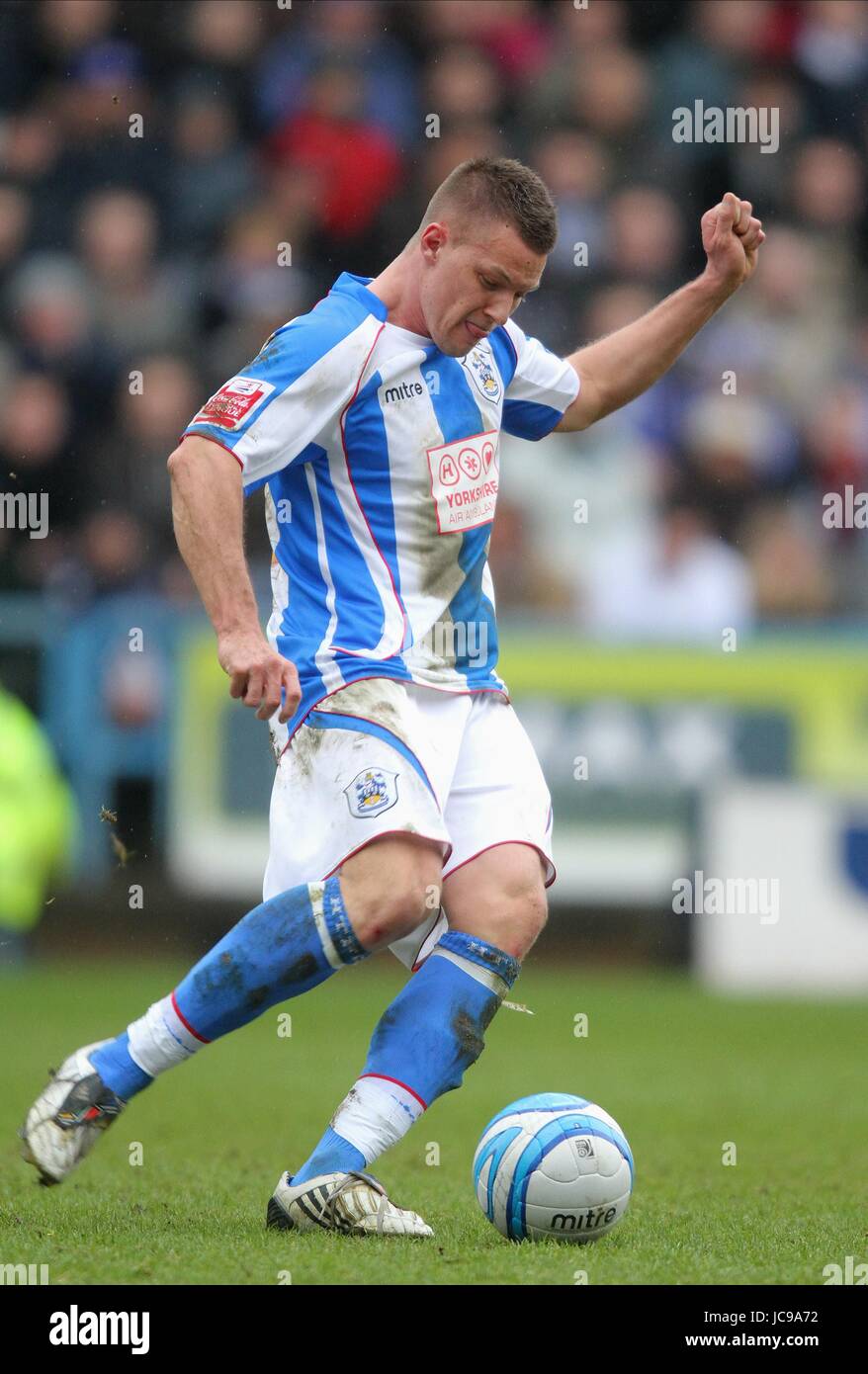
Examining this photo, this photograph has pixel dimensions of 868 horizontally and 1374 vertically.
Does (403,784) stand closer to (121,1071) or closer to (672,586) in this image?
(121,1071)

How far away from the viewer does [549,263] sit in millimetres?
11625

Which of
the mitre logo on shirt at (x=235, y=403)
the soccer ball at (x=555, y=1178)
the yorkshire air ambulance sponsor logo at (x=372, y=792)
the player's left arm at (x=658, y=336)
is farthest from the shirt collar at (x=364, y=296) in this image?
the soccer ball at (x=555, y=1178)

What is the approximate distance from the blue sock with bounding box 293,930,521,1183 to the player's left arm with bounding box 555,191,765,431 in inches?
52.6

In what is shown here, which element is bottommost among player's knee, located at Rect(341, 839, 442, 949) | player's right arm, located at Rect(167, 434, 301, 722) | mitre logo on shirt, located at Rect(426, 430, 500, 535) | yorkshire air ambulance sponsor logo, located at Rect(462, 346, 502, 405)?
player's knee, located at Rect(341, 839, 442, 949)

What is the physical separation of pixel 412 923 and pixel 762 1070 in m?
3.37

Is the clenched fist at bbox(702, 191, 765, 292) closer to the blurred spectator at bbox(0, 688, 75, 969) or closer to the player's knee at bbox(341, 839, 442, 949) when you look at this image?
the player's knee at bbox(341, 839, 442, 949)

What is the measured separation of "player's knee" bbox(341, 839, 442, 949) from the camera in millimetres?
4125

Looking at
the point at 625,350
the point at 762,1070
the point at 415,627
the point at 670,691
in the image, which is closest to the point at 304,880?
the point at 415,627

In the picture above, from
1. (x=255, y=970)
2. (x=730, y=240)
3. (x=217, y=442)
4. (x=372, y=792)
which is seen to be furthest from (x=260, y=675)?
(x=730, y=240)

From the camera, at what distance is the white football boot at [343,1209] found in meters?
4.13

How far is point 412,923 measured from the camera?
4211mm

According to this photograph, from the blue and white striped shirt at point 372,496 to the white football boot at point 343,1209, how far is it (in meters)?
0.93

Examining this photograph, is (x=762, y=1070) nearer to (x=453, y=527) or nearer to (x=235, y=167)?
(x=453, y=527)

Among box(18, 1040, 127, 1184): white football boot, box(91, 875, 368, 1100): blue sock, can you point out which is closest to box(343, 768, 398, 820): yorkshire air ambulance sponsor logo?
box(91, 875, 368, 1100): blue sock
